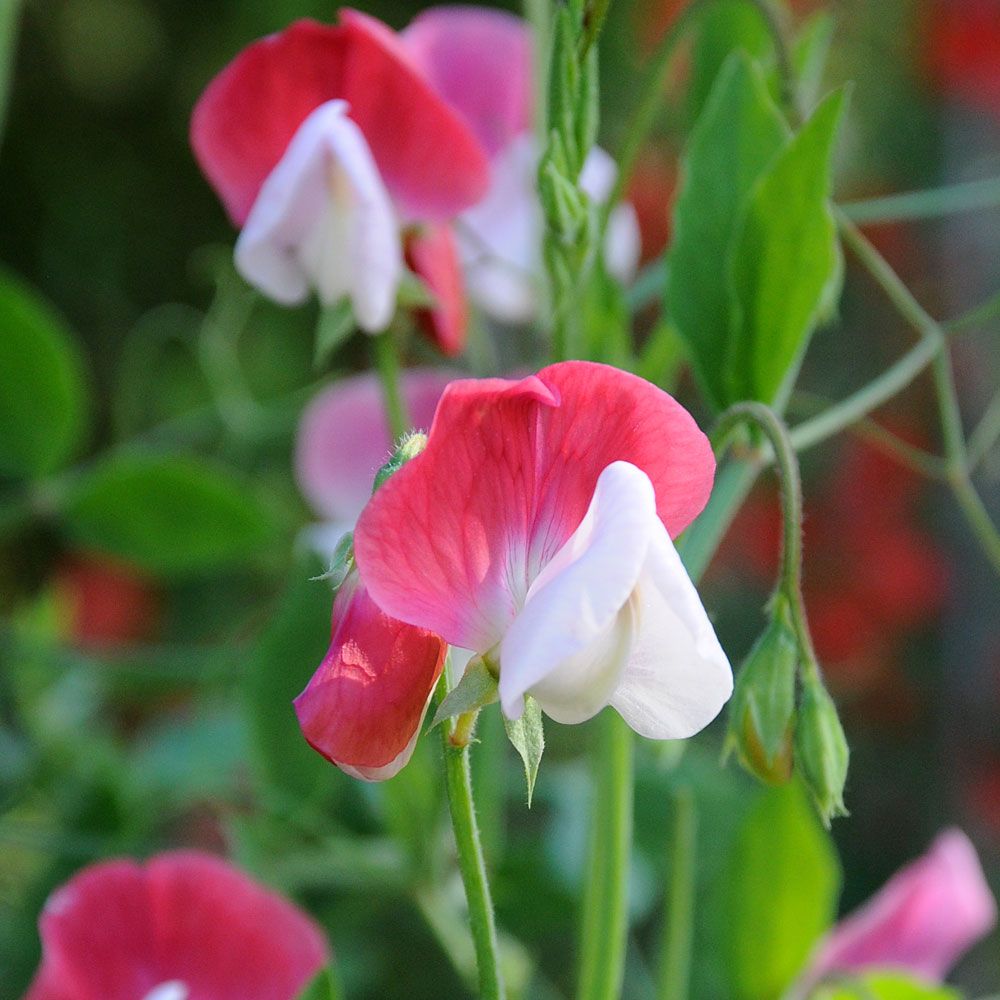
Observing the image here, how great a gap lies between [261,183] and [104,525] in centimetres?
28

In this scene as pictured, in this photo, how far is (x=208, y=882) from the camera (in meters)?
0.41

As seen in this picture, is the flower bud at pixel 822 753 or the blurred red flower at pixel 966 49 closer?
the flower bud at pixel 822 753

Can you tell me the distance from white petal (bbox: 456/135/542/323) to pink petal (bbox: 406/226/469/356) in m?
0.04

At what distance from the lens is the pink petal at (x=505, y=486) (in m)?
0.27

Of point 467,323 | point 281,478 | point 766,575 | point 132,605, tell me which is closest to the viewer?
point 467,323

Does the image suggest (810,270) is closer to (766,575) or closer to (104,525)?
(104,525)

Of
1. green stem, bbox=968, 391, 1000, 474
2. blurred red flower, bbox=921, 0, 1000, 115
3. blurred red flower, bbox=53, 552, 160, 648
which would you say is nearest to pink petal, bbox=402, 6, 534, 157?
green stem, bbox=968, 391, 1000, 474

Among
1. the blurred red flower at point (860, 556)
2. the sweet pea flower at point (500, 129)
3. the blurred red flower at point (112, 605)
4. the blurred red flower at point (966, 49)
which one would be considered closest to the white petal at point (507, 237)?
the sweet pea flower at point (500, 129)

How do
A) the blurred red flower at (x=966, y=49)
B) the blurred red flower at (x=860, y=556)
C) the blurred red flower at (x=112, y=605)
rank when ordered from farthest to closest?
the blurred red flower at (x=966, y=49), the blurred red flower at (x=860, y=556), the blurred red flower at (x=112, y=605)

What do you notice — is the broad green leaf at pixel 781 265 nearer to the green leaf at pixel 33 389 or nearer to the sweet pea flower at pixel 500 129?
the sweet pea flower at pixel 500 129

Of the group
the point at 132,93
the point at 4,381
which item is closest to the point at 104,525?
the point at 4,381

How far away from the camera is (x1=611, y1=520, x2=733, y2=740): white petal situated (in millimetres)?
267

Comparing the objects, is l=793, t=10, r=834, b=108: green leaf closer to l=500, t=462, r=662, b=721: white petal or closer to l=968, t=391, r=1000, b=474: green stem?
l=968, t=391, r=1000, b=474: green stem

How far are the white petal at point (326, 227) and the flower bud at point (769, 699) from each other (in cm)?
16
